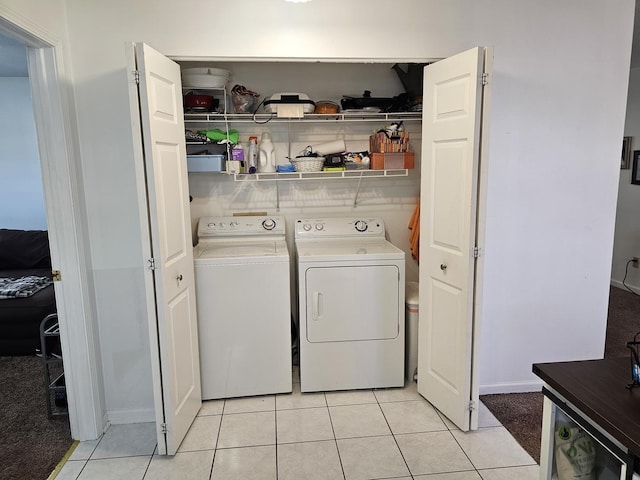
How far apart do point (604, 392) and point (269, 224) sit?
2209 millimetres

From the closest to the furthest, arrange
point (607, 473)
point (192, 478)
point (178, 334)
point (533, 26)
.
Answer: point (607, 473), point (192, 478), point (178, 334), point (533, 26)

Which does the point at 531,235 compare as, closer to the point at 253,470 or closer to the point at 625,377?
the point at 625,377

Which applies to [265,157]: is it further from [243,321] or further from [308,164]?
[243,321]

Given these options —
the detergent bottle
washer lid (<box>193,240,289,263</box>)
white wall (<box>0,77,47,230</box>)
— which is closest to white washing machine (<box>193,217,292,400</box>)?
washer lid (<box>193,240,289,263</box>)

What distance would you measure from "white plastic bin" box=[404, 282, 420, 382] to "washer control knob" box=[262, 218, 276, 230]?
101cm

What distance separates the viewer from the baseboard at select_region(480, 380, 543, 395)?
9.16 feet

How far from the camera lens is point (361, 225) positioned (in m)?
3.12

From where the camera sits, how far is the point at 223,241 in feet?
9.96

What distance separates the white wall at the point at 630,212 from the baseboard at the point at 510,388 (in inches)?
111

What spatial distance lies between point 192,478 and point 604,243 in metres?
2.64

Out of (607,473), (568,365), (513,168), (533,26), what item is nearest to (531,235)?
(513,168)

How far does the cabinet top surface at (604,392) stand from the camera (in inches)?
43.5

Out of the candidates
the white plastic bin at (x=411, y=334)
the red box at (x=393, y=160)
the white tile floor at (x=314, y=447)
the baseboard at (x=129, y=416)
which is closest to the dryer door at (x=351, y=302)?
Result: the white plastic bin at (x=411, y=334)

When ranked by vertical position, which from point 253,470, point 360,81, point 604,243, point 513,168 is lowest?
point 253,470
